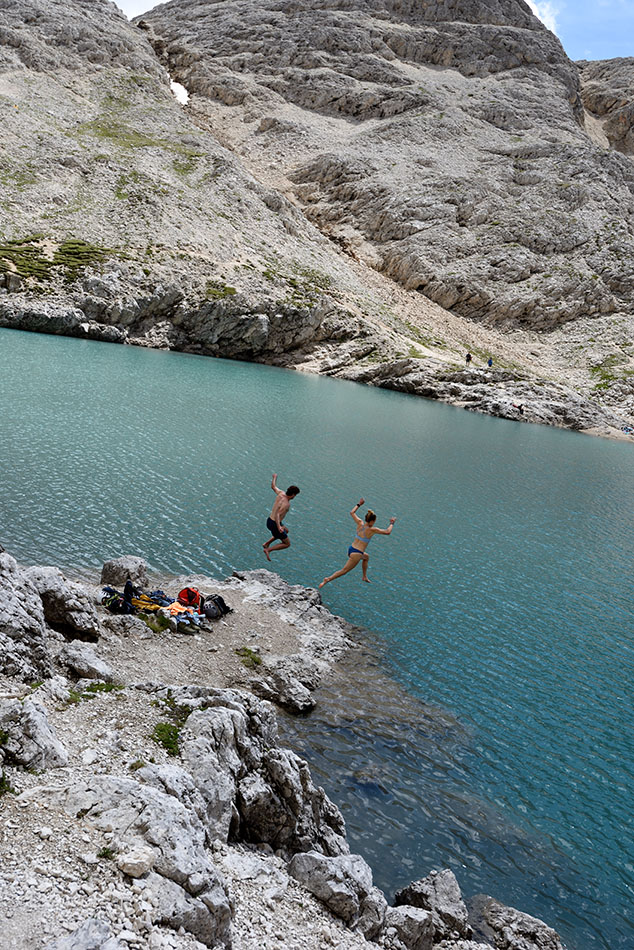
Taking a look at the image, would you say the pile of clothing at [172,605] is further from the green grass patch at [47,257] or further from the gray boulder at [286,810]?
the green grass patch at [47,257]

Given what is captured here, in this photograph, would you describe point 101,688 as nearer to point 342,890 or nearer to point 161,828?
point 161,828

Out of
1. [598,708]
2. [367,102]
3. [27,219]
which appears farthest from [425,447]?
[367,102]

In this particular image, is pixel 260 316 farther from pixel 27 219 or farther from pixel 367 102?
pixel 367 102

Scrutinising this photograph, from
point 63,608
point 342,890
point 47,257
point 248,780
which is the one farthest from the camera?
point 47,257

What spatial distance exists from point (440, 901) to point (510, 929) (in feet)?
4.22

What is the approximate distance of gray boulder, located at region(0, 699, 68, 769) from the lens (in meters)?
7.87

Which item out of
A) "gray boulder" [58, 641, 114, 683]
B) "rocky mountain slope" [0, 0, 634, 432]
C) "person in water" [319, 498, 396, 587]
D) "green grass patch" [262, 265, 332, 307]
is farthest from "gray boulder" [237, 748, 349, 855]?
"green grass patch" [262, 265, 332, 307]

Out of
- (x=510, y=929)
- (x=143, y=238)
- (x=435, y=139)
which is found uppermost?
(x=435, y=139)

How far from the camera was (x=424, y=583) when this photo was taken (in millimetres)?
24953

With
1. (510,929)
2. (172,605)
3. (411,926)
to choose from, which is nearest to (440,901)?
(411,926)

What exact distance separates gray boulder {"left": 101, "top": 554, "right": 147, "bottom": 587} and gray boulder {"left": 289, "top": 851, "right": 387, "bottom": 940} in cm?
1154

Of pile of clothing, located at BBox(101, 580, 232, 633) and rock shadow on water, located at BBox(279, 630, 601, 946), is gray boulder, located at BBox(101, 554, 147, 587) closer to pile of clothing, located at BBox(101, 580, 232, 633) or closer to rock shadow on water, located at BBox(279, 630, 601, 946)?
pile of clothing, located at BBox(101, 580, 232, 633)

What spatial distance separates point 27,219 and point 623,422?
322 ft

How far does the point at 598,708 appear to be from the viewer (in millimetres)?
17938
